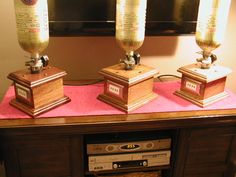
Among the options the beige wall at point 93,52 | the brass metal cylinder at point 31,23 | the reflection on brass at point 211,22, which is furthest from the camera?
the beige wall at point 93,52

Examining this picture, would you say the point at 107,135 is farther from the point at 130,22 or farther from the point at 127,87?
the point at 130,22

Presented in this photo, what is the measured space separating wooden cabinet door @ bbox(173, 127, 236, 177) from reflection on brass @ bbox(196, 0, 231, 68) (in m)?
0.32

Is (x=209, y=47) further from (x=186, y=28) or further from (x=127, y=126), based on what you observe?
(x=127, y=126)

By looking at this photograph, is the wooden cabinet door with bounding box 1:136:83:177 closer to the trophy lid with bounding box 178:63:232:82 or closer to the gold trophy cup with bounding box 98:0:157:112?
the gold trophy cup with bounding box 98:0:157:112

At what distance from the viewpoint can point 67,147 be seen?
0.91 metres

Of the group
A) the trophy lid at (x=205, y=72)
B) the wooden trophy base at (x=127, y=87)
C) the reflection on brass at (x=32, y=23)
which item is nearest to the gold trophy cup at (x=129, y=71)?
the wooden trophy base at (x=127, y=87)

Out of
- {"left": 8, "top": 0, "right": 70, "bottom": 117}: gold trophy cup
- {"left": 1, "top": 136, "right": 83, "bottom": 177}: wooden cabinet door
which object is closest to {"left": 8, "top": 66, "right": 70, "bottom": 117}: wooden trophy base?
{"left": 8, "top": 0, "right": 70, "bottom": 117}: gold trophy cup

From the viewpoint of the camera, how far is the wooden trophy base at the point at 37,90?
86 cm

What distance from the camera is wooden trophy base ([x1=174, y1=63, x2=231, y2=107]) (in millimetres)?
963

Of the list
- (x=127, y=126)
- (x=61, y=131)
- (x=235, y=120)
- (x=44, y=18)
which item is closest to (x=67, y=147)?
(x=61, y=131)

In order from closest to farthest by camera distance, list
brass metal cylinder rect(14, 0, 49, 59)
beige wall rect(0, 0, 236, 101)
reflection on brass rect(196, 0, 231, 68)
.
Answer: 1. brass metal cylinder rect(14, 0, 49, 59)
2. reflection on brass rect(196, 0, 231, 68)
3. beige wall rect(0, 0, 236, 101)

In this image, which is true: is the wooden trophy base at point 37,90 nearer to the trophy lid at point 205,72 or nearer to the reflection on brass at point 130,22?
the reflection on brass at point 130,22

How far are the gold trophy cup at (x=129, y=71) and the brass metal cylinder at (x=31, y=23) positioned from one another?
25 centimetres

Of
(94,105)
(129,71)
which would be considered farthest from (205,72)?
(94,105)
